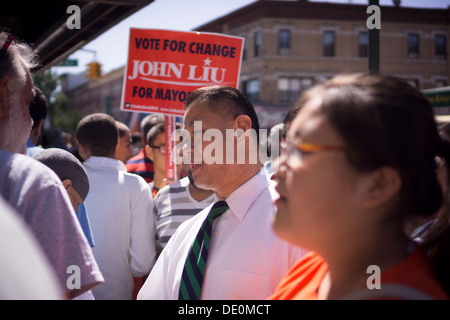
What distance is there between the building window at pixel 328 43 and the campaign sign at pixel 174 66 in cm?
3146

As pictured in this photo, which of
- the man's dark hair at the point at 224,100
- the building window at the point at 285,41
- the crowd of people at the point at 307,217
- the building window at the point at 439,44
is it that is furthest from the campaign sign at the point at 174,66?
the building window at the point at 439,44

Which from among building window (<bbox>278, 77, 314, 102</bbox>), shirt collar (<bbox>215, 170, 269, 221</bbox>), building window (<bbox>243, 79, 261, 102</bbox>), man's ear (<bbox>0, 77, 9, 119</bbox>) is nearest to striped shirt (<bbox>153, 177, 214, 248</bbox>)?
shirt collar (<bbox>215, 170, 269, 221</bbox>)

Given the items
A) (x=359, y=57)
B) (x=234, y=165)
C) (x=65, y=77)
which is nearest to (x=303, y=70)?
(x=359, y=57)

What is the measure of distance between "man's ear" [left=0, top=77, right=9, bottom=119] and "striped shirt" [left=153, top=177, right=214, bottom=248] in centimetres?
240

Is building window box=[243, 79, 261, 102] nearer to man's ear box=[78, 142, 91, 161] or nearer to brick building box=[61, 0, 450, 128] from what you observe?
brick building box=[61, 0, 450, 128]

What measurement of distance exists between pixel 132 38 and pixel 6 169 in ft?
13.6

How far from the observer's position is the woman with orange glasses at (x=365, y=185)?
1267 millimetres

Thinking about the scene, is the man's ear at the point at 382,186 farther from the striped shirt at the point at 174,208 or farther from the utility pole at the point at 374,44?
the utility pole at the point at 374,44

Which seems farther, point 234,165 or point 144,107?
point 144,107

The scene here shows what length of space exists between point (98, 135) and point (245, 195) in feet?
7.50

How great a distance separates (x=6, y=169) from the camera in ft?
4.81

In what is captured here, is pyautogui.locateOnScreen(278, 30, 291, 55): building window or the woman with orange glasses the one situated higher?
pyautogui.locateOnScreen(278, 30, 291, 55): building window

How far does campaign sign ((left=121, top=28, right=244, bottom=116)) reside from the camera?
532 centimetres
